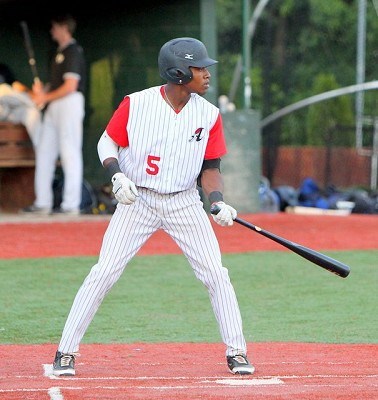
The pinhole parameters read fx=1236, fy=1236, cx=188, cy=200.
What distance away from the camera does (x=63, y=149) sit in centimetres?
1384

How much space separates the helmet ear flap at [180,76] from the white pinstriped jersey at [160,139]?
14cm

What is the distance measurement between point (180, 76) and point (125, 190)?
630 mm

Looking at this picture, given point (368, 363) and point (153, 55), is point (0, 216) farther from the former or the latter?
point (368, 363)

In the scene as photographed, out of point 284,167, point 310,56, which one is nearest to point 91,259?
point 284,167

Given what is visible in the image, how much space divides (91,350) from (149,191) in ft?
4.62

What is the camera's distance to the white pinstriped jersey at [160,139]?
19.1 ft

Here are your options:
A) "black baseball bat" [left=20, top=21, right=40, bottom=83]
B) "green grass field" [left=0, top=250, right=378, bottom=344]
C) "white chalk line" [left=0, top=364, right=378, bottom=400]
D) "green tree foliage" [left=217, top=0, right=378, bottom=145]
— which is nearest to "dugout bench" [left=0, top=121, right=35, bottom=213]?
"black baseball bat" [left=20, top=21, right=40, bottom=83]

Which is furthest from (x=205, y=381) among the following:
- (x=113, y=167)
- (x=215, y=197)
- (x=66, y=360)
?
(x=113, y=167)

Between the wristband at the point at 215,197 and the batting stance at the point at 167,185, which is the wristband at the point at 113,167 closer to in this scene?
the batting stance at the point at 167,185

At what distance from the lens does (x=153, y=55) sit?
15.6m

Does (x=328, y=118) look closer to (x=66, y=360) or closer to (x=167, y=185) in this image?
(x=167, y=185)

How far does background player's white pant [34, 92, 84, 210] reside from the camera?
13.8 metres

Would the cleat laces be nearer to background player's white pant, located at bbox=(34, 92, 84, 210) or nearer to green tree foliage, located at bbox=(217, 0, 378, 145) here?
background player's white pant, located at bbox=(34, 92, 84, 210)

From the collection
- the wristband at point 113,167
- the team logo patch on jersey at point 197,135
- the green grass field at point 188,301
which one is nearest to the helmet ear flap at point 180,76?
the team logo patch on jersey at point 197,135
